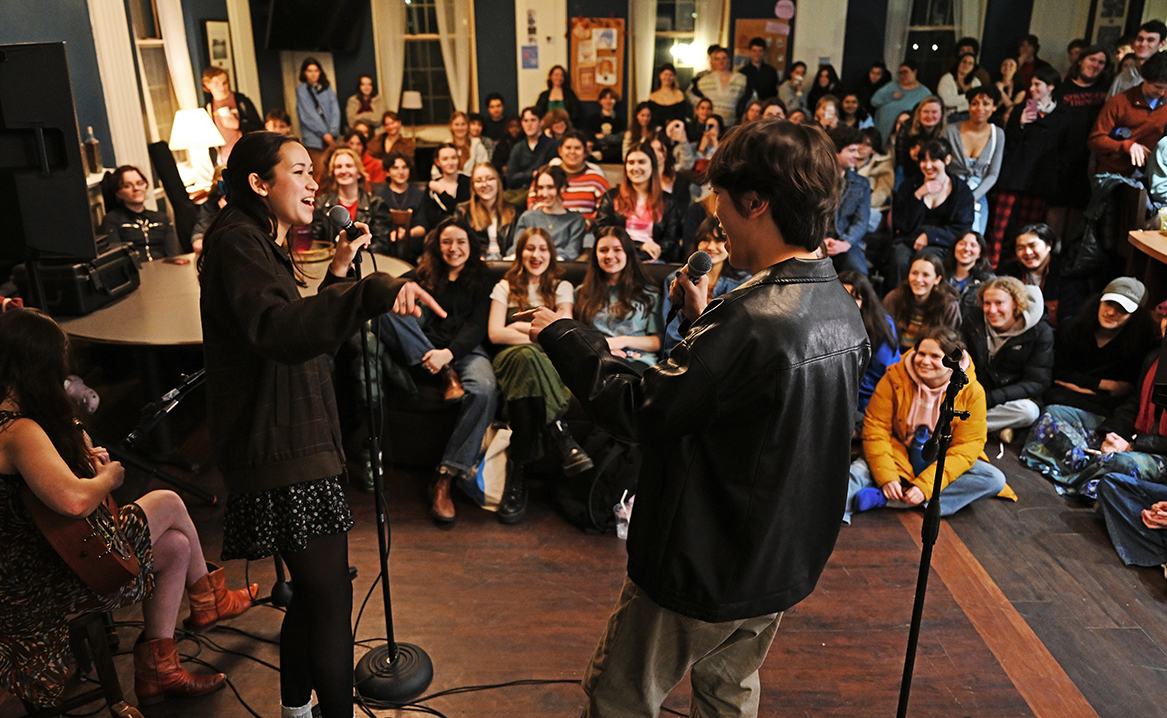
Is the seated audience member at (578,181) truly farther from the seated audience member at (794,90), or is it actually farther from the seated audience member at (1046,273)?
the seated audience member at (794,90)

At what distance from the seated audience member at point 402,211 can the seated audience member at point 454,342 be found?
146 centimetres

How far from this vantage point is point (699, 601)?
1428 mm

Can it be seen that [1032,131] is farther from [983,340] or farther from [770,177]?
[770,177]

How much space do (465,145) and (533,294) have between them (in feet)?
12.2

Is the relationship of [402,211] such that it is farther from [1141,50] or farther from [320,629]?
[1141,50]

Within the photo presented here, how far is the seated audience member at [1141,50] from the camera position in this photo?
5543mm

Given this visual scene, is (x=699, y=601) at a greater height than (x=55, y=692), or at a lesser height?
greater

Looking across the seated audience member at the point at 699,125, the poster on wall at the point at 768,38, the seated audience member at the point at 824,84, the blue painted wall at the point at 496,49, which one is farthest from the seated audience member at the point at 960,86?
the blue painted wall at the point at 496,49

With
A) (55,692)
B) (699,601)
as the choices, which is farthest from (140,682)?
(699,601)

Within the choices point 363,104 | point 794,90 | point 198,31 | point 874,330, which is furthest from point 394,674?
point 363,104

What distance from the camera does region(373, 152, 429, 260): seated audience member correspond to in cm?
525

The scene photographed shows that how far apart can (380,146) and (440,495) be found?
5109mm

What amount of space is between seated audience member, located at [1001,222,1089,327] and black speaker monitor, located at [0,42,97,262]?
4287 millimetres

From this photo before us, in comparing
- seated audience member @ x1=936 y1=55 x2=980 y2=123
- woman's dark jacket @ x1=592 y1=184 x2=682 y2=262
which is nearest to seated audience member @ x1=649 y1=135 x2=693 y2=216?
woman's dark jacket @ x1=592 y1=184 x2=682 y2=262
